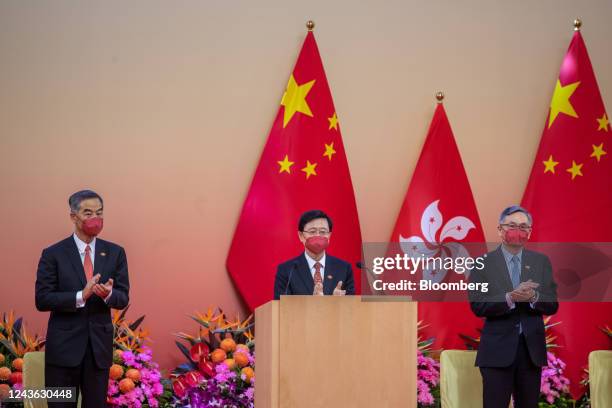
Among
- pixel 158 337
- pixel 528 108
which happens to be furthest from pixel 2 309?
pixel 528 108

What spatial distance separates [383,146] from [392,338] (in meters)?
2.91

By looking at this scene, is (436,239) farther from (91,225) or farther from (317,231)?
(91,225)

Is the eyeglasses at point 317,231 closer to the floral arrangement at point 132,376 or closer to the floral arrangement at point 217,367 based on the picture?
the floral arrangement at point 217,367

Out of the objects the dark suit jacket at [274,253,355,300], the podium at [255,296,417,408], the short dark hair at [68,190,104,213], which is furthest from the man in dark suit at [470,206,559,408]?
the short dark hair at [68,190,104,213]

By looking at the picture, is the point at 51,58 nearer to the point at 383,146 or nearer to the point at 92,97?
the point at 92,97

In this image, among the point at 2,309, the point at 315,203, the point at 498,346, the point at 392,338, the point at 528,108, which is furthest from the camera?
the point at 528,108

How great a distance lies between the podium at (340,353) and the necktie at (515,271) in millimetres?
1121

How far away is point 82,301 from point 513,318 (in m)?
1.88

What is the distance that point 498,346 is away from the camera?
150 inches

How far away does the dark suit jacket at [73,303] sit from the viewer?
3637mm

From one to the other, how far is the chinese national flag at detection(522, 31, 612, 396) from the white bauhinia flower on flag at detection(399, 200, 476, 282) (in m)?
0.47

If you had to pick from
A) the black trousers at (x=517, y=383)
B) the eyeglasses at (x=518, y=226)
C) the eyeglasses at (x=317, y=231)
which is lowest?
the black trousers at (x=517, y=383)

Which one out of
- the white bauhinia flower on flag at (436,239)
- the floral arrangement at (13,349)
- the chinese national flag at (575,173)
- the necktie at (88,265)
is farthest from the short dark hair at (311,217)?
the chinese national flag at (575,173)

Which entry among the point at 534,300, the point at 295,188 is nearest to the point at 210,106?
the point at 295,188
